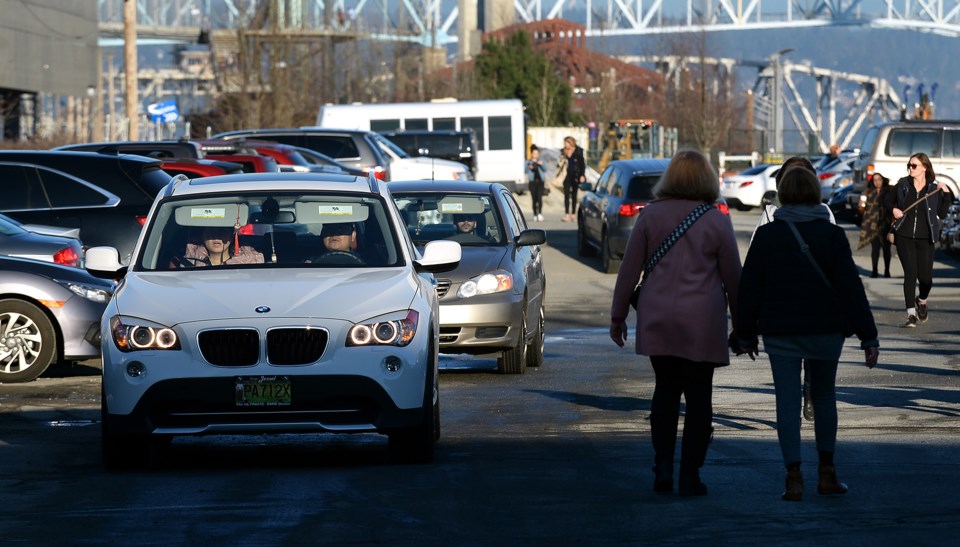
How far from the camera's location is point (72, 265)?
15.6 meters

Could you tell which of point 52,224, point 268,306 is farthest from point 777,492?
point 52,224

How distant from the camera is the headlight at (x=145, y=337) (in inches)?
357

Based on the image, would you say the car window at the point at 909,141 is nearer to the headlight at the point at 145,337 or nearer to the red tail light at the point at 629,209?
the red tail light at the point at 629,209

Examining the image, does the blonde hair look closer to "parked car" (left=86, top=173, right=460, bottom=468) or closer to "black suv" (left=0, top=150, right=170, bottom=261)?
"parked car" (left=86, top=173, right=460, bottom=468)

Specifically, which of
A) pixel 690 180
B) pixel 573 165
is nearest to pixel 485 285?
pixel 690 180

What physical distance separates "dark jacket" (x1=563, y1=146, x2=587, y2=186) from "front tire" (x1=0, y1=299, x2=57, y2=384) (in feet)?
87.5

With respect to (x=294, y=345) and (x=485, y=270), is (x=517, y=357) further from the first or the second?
(x=294, y=345)

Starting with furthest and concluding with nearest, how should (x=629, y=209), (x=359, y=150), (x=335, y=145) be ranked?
(x=335, y=145) → (x=359, y=150) → (x=629, y=209)

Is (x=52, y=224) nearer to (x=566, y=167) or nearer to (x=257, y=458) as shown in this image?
(x=257, y=458)

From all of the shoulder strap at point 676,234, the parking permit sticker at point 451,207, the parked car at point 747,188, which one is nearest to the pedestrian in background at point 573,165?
the parked car at point 747,188

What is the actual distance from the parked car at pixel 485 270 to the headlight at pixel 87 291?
2564 millimetres

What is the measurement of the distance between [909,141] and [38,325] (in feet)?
72.9

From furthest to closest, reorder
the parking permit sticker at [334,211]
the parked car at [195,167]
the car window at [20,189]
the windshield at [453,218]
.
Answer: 1. the parked car at [195,167]
2. the car window at [20,189]
3. the windshield at [453,218]
4. the parking permit sticker at [334,211]

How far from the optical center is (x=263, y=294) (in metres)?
9.34
